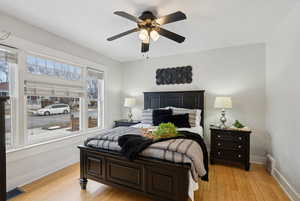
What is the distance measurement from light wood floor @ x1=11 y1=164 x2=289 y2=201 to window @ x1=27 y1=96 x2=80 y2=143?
0.77m

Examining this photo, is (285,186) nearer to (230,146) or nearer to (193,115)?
(230,146)

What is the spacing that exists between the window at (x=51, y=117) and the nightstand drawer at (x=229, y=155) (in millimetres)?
3068

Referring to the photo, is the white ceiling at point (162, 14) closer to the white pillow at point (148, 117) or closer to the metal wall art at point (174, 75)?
the metal wall art at point (174, 75)

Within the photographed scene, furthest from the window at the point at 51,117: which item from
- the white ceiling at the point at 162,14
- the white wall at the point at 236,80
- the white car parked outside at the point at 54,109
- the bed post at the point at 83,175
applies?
the white wall at the point at 236,80

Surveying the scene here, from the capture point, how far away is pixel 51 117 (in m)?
2.91

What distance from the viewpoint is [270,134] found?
2.88 metres

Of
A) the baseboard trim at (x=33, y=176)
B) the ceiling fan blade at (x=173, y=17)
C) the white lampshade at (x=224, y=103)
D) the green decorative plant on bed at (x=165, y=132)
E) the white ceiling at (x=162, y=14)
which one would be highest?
the white ceiling at (x=162, y=14)

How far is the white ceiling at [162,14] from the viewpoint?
191 centimetres

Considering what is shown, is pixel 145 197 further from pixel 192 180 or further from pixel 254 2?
pixel 254 2

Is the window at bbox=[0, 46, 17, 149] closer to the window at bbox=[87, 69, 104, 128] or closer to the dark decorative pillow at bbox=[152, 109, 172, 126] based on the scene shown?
the window at bbox=[87, 69, 104, 128]

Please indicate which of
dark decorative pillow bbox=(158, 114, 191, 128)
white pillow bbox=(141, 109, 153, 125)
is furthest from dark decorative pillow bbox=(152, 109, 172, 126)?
white pillow bbox=(141, 109, 153, 125)

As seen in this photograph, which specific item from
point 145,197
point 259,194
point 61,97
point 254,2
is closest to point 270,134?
point 259,194

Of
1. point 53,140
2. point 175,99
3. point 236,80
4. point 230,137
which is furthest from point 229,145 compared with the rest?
point 53,140

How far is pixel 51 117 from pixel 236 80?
3.91 metres
